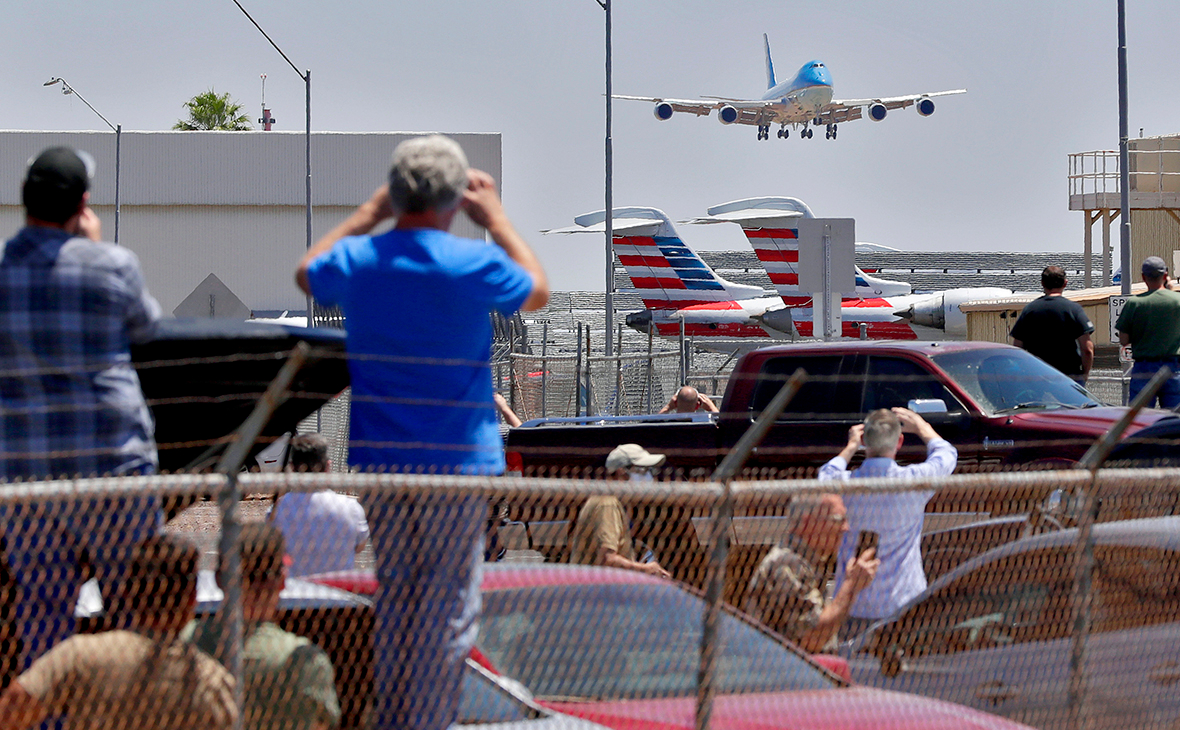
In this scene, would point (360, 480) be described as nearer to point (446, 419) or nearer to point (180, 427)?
point (446, 419)

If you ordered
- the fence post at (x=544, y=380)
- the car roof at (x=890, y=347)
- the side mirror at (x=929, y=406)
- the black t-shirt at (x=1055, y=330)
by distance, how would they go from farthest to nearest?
the fence post at (x=544, y=380) < the black t-shirt at (x=1055, y=330) < the car roof at (x=890, y=347) < the side mirror at (x=929, y=406)

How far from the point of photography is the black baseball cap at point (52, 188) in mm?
3760

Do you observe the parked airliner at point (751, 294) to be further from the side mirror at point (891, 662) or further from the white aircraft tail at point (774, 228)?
the side mirror at point (891, 662)

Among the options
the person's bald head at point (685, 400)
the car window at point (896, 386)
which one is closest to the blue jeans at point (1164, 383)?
the car window at point (896, 386)

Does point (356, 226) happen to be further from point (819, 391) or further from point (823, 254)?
point (823, 254)

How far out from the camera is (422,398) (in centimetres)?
366

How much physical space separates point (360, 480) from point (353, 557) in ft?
5.28

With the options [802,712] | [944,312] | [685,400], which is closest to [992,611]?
[802,712]

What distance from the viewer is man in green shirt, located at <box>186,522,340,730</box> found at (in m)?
3.57

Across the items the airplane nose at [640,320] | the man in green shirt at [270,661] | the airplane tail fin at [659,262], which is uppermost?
the airplane tail fin at [659,262]

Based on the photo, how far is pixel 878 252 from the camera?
277 ft

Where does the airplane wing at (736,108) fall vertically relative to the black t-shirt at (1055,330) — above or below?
above

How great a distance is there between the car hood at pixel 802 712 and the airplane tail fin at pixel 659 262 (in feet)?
124

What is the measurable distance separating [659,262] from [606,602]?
39342 mm
